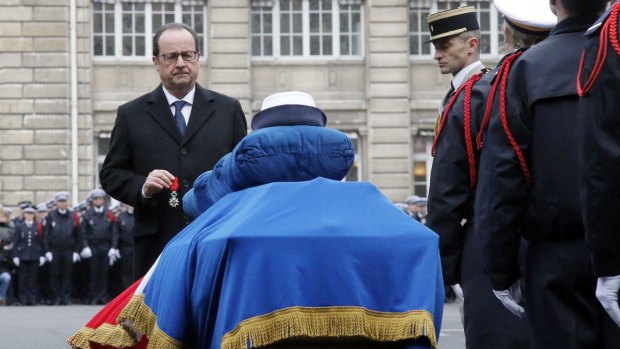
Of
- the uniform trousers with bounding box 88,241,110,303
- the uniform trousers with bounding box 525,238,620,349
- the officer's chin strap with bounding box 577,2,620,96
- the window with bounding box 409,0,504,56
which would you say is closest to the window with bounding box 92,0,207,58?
the window with bounding box 409,0,504,56

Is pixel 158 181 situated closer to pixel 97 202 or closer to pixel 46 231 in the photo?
pixel 46 231

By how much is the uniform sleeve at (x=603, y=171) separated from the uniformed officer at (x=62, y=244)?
23714mm

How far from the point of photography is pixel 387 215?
571 cm

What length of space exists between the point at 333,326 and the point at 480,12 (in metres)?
30.8

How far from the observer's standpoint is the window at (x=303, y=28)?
35.8 meters

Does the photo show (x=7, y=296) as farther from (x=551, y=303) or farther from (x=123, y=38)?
(x=551, y=303)

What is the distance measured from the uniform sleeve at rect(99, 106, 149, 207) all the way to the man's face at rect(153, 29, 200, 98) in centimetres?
27

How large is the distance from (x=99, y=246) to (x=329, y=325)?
2359cm

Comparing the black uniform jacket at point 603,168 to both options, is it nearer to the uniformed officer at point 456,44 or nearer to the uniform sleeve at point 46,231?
the uniformed officer at point 456,44

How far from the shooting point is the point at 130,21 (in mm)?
35312

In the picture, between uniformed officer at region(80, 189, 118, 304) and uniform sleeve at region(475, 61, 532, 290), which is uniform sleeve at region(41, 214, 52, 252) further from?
uniform sleeve at region(475, 61, 532, 290)

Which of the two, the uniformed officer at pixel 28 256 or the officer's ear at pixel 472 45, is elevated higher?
the officer's ear at pixel 472 45

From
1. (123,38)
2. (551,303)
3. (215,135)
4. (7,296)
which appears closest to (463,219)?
(215,135)

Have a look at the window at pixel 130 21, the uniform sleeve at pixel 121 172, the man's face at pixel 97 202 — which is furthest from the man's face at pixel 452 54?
the window at pixel 130 21
